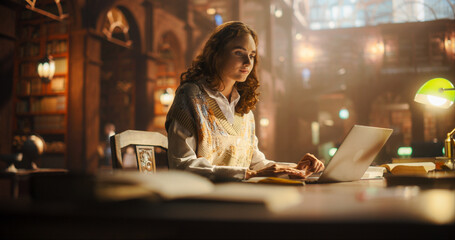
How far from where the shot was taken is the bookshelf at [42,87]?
26.7 feet

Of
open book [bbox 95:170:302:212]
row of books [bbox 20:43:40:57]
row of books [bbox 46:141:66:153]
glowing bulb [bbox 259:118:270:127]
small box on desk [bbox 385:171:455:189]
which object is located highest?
row of books [bbox 20:43:40:57]

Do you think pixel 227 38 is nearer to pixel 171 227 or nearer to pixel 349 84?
pixel 171 227

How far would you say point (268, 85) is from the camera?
1777 cm

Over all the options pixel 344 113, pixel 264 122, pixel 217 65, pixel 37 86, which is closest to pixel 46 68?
pixel 37 86

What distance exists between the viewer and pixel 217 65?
2.13 m

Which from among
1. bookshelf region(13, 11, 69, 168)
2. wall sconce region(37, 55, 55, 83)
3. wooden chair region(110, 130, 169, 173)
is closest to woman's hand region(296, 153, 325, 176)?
wooden chair region(110, 130, 169, 173)

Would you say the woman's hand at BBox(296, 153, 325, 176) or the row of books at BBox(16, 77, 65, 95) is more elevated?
the row of books at BBox(16, 77, 65, 95)

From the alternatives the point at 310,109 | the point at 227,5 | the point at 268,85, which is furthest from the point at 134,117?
the point at 310,109

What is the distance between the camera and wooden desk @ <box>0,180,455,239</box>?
18.8 inches

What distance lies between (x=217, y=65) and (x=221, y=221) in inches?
66.2

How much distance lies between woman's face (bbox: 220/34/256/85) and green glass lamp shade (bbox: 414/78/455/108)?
4.38 ft

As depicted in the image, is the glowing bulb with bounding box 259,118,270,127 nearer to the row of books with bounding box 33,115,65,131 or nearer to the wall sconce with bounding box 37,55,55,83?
the row of books with bounding box 33,115,65,131

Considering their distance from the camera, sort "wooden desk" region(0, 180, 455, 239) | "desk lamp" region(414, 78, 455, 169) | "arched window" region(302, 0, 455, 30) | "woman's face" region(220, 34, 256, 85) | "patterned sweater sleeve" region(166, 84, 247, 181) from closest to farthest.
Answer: "wooden desk" region(0, 180, 455, 239)
"patterned sweater sleeve" region(166, 84, 247, 181)
"woman's face" region(220, 34, 256, 85)
"desk lamp" region(414, 78, 455, 169)
"arched window" region(302, 0, 455, 30)

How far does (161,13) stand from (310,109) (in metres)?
12.0
